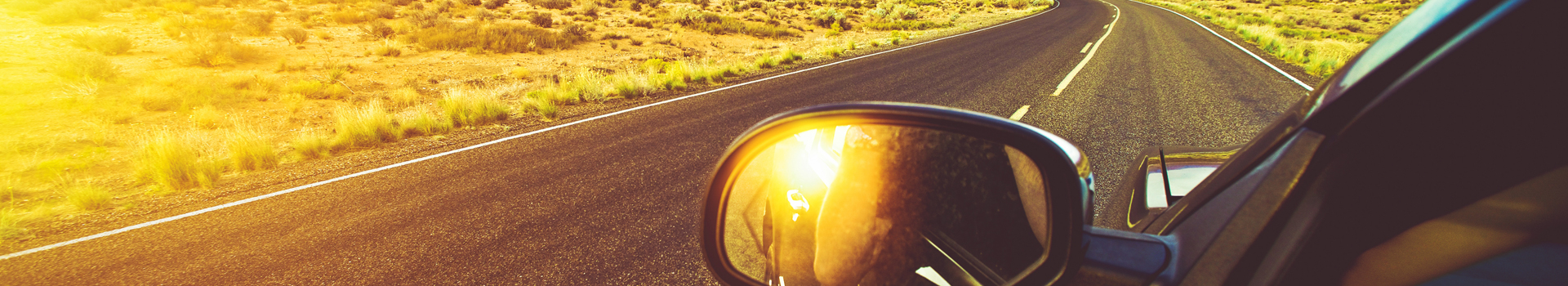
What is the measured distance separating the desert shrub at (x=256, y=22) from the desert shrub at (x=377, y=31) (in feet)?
9.00

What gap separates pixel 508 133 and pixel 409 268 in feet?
12.2

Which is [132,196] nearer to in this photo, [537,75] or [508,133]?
[508,133]

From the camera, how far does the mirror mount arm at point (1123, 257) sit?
933 mm

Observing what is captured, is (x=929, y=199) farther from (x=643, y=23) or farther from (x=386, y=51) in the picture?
(x=643, y=23)

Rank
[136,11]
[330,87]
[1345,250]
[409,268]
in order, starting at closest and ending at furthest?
[1345,250], [409,268], [330,87], [136,11]

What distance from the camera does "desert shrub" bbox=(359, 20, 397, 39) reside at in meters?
18.4

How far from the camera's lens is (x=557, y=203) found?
13.4ft

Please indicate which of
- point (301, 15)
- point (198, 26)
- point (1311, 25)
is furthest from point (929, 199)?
point (1311, 25)

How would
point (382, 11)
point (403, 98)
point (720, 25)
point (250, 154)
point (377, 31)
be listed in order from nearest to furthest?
point (250, 154), point (403, 98), point (377, 31), point (720, 25), point (382, 11)

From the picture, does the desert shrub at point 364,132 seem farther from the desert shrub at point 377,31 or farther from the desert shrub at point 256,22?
the desert shrub at point 256,22

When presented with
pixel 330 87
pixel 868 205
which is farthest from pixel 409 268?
pixel 330 87

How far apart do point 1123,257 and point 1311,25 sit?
34448mm

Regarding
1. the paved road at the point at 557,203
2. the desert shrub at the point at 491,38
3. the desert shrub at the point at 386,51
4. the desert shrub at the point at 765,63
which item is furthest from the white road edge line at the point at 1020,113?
the desert shrub at the point at 386,51

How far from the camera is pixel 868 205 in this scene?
119 cm
